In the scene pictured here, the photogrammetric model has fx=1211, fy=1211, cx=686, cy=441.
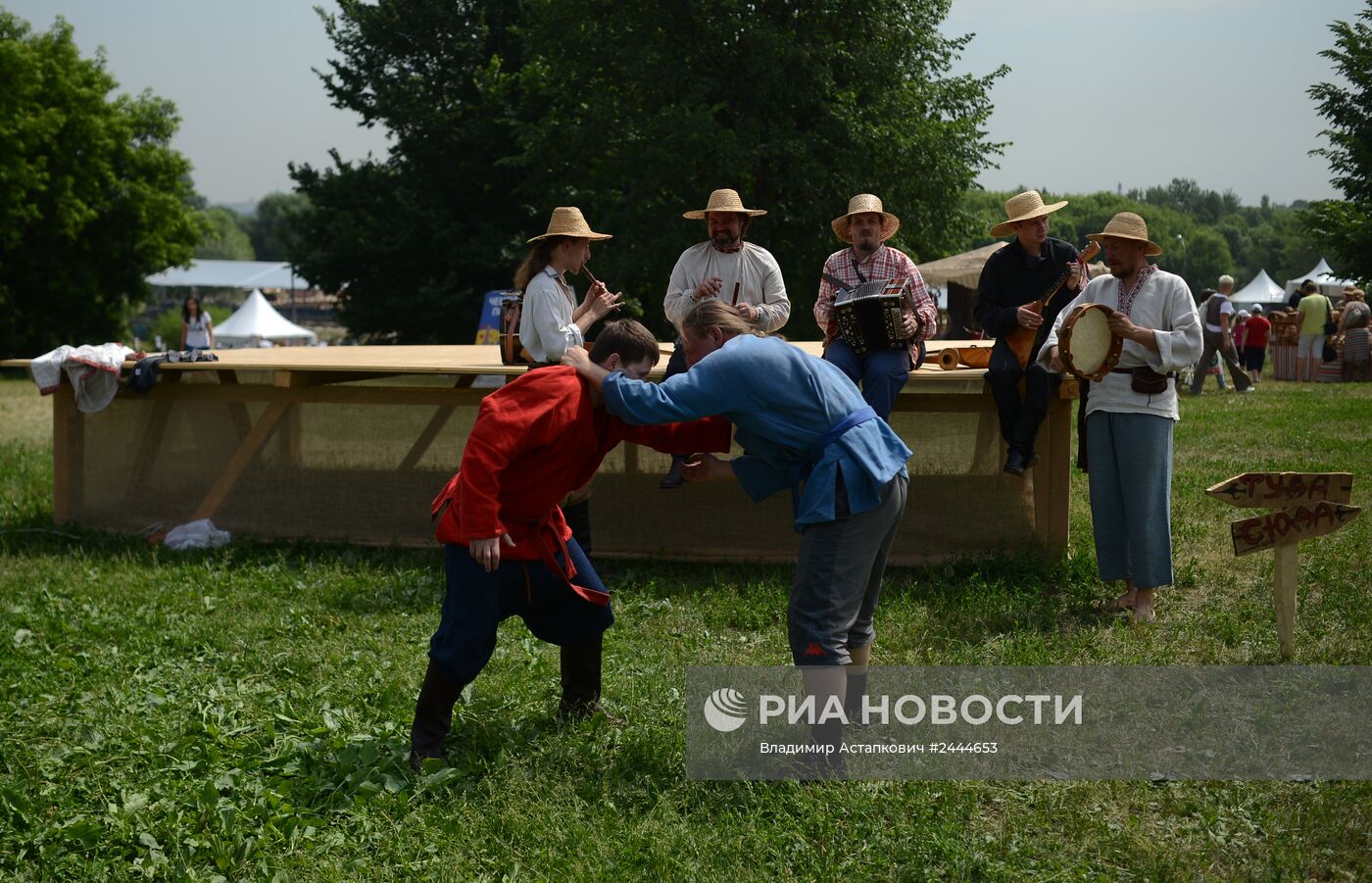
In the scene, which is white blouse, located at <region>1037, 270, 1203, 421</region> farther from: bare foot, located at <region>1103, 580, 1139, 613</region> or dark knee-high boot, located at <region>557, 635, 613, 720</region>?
dark knee-high boot, located at <region>557, 635, 613, 720</region>

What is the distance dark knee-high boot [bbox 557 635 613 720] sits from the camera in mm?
4641

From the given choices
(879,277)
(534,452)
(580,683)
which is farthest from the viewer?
(879,277)

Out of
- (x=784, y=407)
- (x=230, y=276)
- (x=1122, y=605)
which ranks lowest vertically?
(x=1122, y=605)

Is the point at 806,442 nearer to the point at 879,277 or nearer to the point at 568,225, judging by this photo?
the point at 879,277

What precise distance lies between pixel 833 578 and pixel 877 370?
296cm

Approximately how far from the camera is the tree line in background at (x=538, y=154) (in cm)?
2188

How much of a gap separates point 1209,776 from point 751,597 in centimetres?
289

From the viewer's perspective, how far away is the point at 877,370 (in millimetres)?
6664

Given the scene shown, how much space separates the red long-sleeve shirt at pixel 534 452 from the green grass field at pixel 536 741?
2.85 feet

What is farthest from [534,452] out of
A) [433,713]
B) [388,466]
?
[388,466]

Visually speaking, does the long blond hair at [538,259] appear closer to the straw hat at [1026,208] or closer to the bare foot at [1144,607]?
the straw hat at [1026,208]

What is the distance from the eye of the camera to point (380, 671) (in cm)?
542

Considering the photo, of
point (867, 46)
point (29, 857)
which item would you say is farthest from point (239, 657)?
point (867, 46)

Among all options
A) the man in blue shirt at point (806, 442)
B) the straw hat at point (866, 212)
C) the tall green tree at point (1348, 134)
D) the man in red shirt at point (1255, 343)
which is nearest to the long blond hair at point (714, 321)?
the man in blue shirt at point (806, 442)
